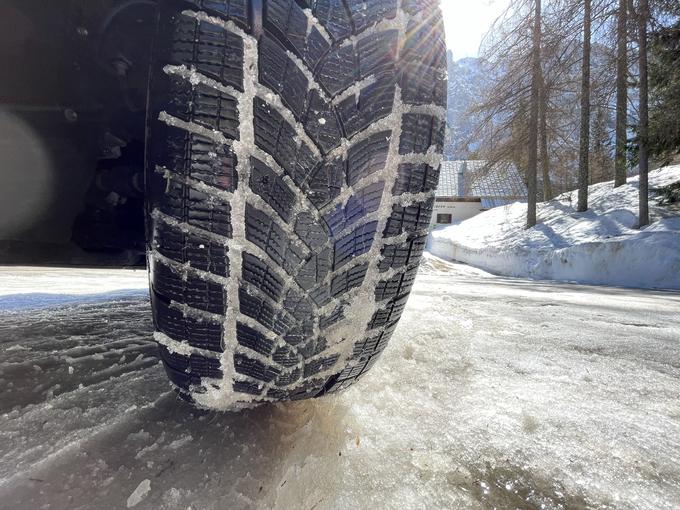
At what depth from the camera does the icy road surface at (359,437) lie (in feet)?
1.88

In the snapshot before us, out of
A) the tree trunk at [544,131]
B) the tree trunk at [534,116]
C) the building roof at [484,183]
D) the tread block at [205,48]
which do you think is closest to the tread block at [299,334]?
Result: the tread block at [205,48]

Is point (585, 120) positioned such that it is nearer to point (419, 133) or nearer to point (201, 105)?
point (419, 133)

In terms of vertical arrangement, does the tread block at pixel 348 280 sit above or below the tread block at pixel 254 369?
above

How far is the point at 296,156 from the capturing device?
2.08 ft

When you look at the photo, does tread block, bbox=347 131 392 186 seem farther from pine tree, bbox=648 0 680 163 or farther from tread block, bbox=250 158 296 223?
pine tree, bbox=648 0 680 163

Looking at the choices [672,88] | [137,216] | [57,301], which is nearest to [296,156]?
[137,216]

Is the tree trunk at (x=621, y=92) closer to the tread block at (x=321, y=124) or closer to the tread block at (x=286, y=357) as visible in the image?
the tread block at (x=321, y=124)

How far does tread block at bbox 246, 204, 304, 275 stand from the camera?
0.62 metres

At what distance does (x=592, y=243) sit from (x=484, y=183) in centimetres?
1581

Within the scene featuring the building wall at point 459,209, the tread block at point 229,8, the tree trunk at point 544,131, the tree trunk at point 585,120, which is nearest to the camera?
the tread block at point 229,8

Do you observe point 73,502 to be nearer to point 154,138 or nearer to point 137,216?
point 154,138

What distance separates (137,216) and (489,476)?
102 cm

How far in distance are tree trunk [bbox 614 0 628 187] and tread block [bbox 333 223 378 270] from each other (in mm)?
10012

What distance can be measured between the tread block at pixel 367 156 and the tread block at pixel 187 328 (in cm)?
37
